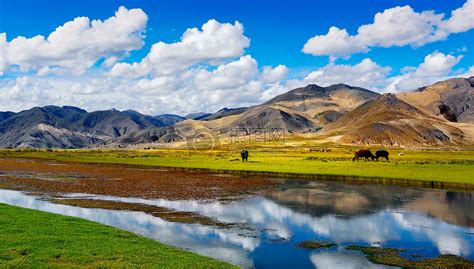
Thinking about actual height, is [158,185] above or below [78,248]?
below

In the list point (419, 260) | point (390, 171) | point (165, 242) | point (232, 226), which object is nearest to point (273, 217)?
point (232, 226)

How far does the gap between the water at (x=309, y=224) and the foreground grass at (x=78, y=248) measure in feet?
10.7

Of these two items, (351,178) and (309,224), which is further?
(351,178)

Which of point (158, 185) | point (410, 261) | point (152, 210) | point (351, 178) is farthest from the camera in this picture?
point (351, 178)

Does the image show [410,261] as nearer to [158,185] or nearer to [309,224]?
[309,224]

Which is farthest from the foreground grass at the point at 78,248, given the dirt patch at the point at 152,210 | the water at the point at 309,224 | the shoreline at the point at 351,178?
the shoreline at the point at 351,178

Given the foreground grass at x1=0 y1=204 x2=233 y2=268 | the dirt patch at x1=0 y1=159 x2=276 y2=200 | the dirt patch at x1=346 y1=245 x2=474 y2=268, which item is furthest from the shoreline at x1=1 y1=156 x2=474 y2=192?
the foreground grass at x1=0 y1=204 x2=233 y2=268

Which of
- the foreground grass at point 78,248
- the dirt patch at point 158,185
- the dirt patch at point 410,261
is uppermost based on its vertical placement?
the foreground grass at point 78,248

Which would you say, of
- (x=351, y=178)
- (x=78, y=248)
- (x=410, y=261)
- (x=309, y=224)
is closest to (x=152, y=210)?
(x=309, y=224)

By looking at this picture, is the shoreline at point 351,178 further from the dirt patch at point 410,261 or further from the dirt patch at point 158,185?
the dirt patch at point 410,261


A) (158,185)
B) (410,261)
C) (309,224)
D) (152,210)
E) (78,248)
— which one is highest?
(78,248)

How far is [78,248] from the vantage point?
2281 centimetres

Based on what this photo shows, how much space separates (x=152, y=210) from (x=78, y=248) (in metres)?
18.6

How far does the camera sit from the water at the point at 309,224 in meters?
26.6
